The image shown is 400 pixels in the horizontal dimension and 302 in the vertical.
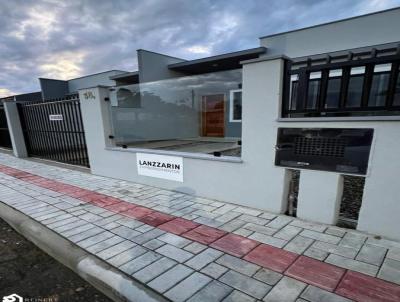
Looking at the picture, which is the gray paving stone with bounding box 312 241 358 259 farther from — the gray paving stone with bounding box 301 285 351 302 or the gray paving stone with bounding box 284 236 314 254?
the gray paving stone with bounding box 301 285 351 302

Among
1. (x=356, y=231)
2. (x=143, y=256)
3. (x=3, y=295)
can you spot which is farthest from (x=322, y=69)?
(x=3, y=295)

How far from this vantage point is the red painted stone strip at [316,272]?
1.99 m

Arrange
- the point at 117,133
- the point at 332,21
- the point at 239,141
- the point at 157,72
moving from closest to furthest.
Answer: the point at 239,141, the point at 117,133, the point at 332,21, the point at 157,72

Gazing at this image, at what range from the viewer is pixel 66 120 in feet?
21.7

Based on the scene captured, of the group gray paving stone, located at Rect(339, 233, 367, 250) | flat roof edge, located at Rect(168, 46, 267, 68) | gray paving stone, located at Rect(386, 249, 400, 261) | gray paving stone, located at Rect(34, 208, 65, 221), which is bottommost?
gray paving stone, located at Rect(34, 208, 65, 221)

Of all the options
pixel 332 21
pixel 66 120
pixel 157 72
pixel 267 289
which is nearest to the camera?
pixel 267 289

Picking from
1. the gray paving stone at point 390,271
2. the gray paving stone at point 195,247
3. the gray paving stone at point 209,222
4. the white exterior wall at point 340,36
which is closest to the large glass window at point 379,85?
the gray paving stone at point 390,271

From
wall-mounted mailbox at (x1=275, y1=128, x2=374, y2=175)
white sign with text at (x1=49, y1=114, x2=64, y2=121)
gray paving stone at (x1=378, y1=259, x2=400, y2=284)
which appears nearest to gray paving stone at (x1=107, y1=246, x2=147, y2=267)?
wall-mounted mailbox at (x1=275, y1=128, x2=374, y2=175)

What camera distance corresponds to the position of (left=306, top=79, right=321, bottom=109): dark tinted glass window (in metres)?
2.90

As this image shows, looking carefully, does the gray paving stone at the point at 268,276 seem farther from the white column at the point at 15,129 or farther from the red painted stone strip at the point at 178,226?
the white column at the point at 15,129

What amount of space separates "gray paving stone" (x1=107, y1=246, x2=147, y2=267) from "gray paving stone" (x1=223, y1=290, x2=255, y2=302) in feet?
3.44

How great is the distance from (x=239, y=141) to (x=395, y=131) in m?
1.77

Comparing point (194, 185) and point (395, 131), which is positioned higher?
point (395, 131)

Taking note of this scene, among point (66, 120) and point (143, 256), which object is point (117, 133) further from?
point (143, 256)
